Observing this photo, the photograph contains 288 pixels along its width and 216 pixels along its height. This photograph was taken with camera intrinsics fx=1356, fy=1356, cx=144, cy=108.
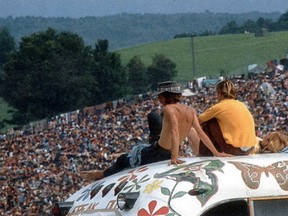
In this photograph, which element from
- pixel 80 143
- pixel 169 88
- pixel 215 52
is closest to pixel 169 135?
pixel 169 88

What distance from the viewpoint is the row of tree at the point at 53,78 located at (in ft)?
262

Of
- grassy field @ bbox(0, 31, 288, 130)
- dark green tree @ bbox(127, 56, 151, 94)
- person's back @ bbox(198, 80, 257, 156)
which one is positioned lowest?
dark green tree @ bbox(127, 56, 151, 94)

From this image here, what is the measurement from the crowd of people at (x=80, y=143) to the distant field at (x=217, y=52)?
71.1ft

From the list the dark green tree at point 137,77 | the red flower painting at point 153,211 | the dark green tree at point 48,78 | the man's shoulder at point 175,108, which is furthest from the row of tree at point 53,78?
the red flower painting at point 153,211

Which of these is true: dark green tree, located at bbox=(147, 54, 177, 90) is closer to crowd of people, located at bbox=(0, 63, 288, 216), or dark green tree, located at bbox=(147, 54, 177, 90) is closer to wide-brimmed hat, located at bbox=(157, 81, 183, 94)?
crowd of people, located at bbox=(0, 63, 288, 216)

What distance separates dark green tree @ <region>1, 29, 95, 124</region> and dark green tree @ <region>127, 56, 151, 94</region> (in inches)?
316

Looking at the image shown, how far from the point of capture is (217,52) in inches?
3698

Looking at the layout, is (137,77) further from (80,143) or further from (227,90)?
(227,90)

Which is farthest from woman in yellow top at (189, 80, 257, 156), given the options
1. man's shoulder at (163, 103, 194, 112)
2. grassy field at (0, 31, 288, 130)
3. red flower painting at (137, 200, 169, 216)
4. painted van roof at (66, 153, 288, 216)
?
grassy field at (0, 31, 288, 130)

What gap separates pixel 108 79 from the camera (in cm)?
8338

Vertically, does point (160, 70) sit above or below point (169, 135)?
below

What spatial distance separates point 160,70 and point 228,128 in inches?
3282

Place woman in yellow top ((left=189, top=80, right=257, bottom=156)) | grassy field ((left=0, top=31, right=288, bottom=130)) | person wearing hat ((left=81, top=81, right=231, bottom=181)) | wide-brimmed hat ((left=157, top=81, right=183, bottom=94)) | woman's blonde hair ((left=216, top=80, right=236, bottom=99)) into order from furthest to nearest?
grassy field ((left=0, top=31, right=288, bottom=130)), woman's blonde hair ((left=216, top=80, right=236, bottom=99)), wide-brimmed hat ((left=157, top=81, right=183, bottom=94)), woman in yellow top ((left=189, top=80, right=257, bottom=156)), person wearing hat ((left=81, top=81, right=231, bottom=181))

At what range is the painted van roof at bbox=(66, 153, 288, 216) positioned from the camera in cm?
647
